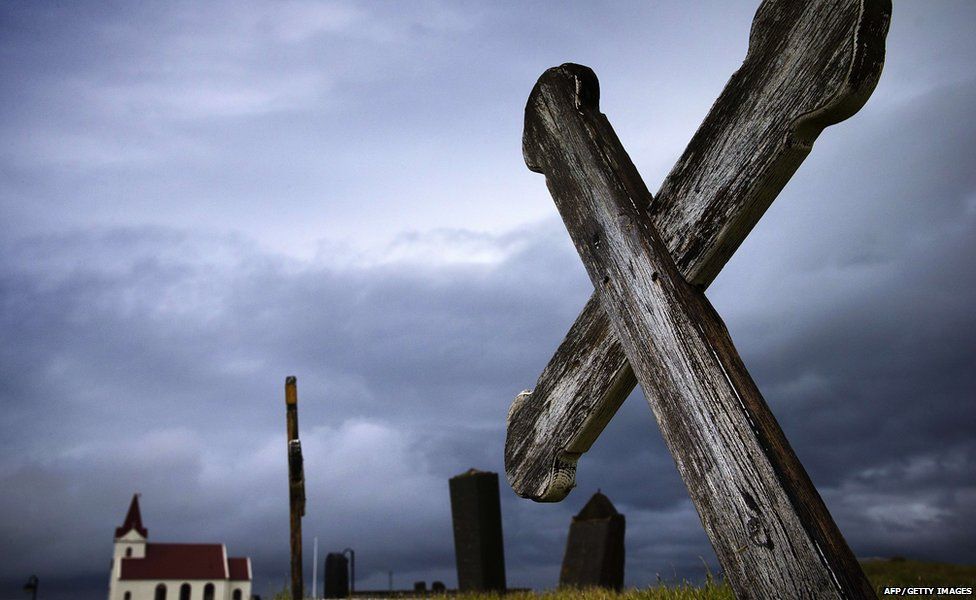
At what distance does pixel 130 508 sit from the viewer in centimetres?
6700

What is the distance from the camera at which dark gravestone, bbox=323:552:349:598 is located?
12.8 meters

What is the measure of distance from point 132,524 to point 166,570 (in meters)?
5.53

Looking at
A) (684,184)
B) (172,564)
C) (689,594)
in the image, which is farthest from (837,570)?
(172,564)

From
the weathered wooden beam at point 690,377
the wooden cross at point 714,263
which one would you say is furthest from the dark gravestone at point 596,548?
the weathered wooden beam at point 690,377

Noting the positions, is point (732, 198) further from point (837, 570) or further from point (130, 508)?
point (130, 508)

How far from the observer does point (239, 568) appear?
68312mm

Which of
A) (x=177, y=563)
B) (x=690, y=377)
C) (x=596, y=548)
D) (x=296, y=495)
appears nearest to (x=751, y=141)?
(x=690, y=377)

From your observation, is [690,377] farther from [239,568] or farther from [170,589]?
[239,568]

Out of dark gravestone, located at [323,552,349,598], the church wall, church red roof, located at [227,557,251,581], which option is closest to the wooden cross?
dark gravestone, located at [323,552,349,598]

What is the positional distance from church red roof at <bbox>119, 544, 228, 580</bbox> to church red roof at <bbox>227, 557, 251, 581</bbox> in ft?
4.39

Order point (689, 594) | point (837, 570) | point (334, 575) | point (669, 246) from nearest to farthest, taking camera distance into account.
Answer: point (837, 570) < point (669, 246) < point (689, 594) < point (334, 575)

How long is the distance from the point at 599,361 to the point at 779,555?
0.79 meters

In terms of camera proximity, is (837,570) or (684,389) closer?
(837,570)

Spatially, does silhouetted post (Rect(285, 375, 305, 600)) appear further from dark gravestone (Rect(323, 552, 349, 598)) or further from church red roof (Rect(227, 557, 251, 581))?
church red roof (Rect(227, 557, 251, 581))
